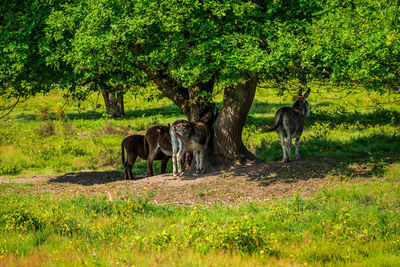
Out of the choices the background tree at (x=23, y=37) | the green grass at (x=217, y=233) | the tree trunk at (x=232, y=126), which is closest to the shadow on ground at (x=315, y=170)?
the tree trunk at (x=232, y=126)

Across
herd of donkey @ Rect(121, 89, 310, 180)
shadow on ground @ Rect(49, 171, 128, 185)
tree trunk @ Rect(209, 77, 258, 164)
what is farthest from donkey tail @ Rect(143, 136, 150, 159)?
tree trunk @ Rect(209, 77, 258, 164)

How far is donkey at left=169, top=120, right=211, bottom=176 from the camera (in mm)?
13711

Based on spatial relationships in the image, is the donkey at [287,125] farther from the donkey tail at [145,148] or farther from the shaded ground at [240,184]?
the donkey tail at [145,148]

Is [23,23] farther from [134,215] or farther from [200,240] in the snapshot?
[200,240]

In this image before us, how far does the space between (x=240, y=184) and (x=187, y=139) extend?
8.73 ft

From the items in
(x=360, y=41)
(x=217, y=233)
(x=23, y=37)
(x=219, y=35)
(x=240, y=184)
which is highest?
(x=23, y=37)

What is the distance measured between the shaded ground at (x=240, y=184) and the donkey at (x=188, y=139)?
0.62 m

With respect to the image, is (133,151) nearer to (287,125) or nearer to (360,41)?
(287,125)

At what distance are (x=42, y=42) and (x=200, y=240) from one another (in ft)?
29.2

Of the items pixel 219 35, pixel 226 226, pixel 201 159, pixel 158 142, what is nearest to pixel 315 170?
pixel 201 159

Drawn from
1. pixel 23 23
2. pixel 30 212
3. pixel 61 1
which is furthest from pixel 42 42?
pixel 30 212

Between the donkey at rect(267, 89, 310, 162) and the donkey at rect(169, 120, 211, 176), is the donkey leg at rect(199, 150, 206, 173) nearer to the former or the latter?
the donkey at rect(169, 120, 211, 176)

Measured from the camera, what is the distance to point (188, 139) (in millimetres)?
13758

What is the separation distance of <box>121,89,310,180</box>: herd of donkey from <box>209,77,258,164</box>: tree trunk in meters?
0.42
